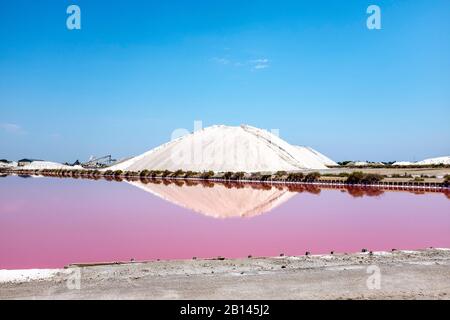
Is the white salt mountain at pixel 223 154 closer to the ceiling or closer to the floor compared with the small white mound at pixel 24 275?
closer to the ceiling

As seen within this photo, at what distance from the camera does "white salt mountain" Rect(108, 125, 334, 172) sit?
223 feet

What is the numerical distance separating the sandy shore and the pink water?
1.66 meters

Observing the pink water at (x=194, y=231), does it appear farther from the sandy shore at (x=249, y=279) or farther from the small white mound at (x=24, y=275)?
the sandy shore at (x=249, y=279)

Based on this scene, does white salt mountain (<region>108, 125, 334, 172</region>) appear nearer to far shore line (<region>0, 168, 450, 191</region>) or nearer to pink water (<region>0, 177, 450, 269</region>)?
far shore line (<region>0, 168, 450, 191</region>)

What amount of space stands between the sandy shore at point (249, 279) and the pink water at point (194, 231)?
5.43 ft

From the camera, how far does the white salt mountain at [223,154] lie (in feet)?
223

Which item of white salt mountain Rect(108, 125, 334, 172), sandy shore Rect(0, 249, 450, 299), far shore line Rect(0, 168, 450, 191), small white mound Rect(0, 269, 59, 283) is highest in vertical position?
white salt mountain Rect(108, 125, 334, 172)

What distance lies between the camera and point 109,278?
7.83m

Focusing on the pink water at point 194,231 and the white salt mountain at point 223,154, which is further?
the white salt mountain at point 223,154

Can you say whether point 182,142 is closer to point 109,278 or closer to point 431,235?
point 431,235

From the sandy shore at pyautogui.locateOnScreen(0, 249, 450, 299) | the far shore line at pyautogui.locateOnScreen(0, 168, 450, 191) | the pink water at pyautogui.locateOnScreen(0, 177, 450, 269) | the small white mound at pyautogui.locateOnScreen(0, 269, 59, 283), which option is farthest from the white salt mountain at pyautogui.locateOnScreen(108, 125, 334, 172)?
the small white mound at pyautogui.locateOnScreen(0, 269, 59, 283)

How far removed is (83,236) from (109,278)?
5.75 meters

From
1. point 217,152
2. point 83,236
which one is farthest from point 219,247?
point 217,152

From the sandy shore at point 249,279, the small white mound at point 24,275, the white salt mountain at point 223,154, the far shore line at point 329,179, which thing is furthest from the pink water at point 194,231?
the white salt mountain at point 223,154
